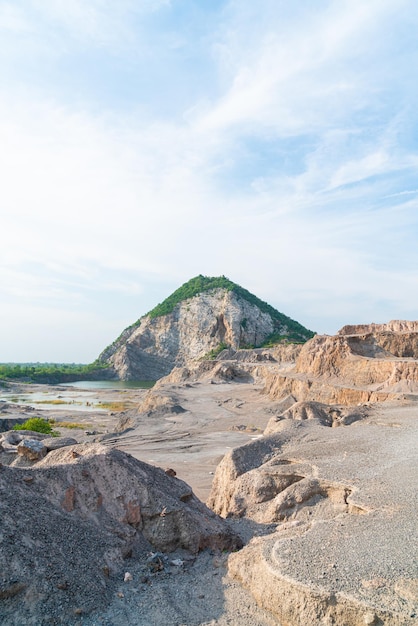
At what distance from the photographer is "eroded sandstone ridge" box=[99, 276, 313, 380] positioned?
331 feet

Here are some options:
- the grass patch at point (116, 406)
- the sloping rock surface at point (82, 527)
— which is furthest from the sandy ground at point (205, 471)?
the grass patch at point (116, 406)

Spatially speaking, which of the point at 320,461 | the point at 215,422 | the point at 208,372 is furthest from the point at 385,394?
the point at 208,372

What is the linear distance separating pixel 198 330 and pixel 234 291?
11.8 meters

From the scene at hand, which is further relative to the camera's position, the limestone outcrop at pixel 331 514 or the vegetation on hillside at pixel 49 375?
the vegetation on hillside at pixel 49 375

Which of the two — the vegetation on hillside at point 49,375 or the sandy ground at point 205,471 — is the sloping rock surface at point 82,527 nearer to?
the sandy ground at point 205,471

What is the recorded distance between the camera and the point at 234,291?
353ft

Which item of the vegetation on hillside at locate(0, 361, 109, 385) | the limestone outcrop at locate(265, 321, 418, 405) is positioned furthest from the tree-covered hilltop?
the limestone outcrop at locate(265, 321, 418, 405)

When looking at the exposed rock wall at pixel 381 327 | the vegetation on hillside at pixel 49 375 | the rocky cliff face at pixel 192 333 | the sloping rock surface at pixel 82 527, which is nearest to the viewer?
the sloping rock surface at pixel 82 527

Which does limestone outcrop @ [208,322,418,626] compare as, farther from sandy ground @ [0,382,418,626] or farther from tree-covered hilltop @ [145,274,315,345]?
tree-covered hilltop @ [145,274,315,345]

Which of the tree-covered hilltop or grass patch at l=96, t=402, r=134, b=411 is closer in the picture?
grass patch at l=96, t=402, r=134, b=411

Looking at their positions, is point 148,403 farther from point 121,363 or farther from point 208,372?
Answer: point 121,363

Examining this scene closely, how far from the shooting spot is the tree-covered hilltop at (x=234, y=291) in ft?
339

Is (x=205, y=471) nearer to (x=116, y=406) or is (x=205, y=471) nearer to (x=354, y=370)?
(x=354, y=370)

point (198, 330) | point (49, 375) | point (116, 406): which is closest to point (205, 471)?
point (116, 406)
